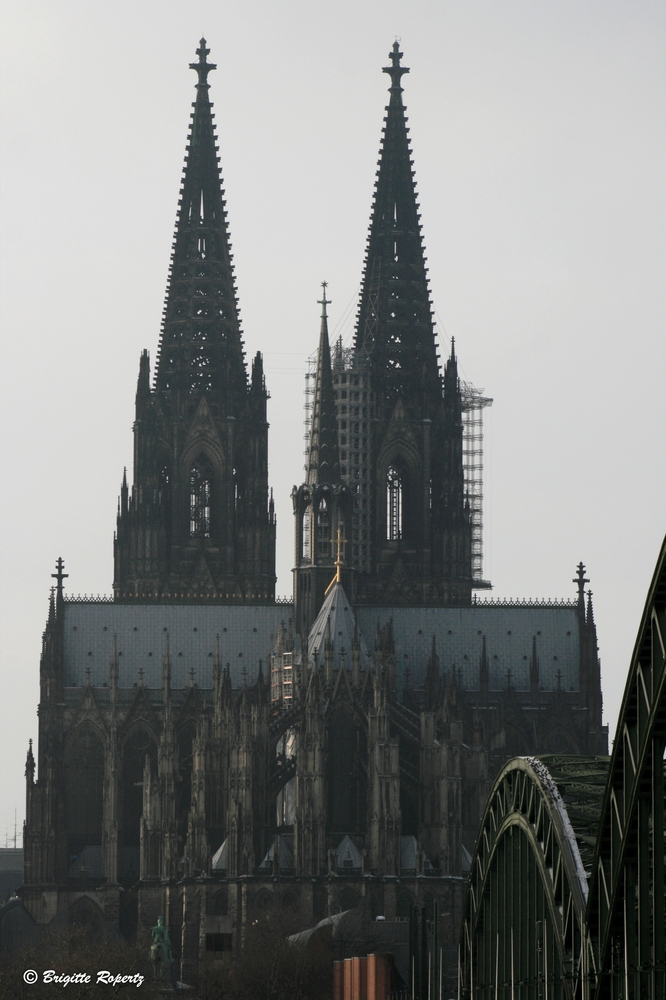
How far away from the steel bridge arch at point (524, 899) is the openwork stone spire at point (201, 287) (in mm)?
84098

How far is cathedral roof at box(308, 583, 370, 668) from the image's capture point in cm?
11700

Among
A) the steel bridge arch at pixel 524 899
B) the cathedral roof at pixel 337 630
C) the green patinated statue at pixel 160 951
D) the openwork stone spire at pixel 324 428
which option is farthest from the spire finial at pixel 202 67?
the steel bridge arch at pixel 524 899

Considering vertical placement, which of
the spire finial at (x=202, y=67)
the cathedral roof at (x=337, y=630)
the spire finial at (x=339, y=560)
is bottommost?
the cathedral roof at (x=337, y=630)

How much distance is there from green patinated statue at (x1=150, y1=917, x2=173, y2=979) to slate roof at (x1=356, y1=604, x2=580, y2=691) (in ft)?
87.8

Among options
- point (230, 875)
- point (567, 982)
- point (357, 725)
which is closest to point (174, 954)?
point (230, 875)

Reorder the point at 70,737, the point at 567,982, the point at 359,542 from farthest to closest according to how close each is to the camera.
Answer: the point at 359,542 → the point at 70,737 → the point at 567,982

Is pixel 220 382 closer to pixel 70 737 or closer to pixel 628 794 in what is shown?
pixel 70 737

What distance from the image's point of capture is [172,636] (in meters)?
130

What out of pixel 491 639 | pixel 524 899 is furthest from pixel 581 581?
pixel 524 899

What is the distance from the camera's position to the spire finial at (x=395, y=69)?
141 meters

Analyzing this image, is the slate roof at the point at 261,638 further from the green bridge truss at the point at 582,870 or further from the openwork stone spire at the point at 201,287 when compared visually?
the green bridge truss at the point at 582,870

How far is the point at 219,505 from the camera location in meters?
132

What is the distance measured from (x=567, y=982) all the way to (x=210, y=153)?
331 ft

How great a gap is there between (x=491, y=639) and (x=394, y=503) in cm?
1015
